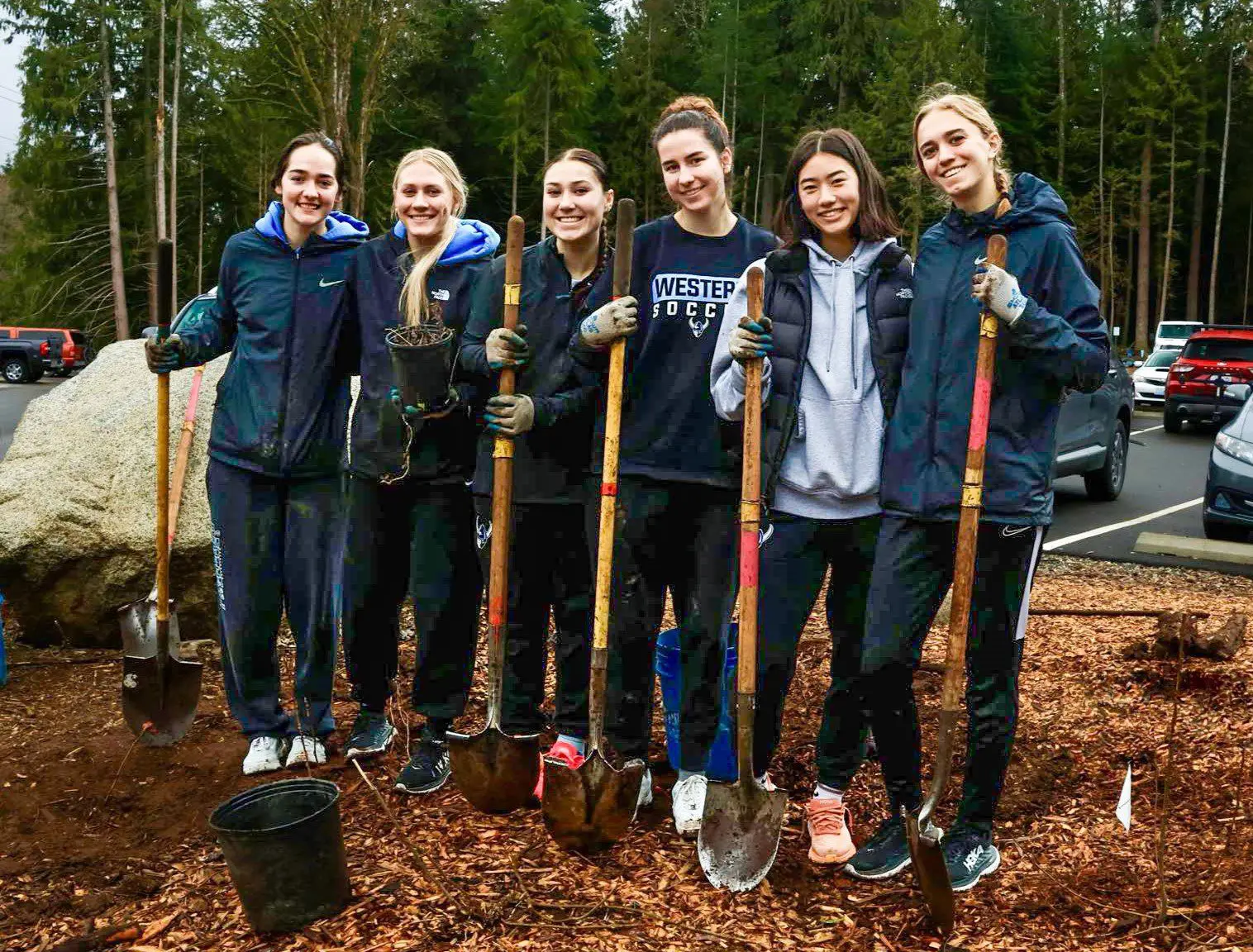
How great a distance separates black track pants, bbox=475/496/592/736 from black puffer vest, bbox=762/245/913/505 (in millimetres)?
803

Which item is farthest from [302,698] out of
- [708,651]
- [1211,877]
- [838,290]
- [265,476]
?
[1211,877]

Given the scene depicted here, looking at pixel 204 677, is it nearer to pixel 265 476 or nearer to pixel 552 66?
pixel 265 476

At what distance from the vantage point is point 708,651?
3523mm

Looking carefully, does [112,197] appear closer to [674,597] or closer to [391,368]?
[391,368]

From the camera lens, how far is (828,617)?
3.39 meters

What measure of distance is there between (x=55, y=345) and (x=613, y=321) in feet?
104

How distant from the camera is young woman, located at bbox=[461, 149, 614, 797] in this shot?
3.62 m

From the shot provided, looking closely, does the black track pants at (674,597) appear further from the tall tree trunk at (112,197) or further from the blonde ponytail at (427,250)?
the tall tree trunk at (112,197)

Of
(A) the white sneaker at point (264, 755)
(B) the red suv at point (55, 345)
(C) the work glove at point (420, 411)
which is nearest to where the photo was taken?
(C) the work glove at point (420, 411)

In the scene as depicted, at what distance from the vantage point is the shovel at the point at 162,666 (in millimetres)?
4262

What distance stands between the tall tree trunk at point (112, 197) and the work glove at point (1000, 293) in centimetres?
3316

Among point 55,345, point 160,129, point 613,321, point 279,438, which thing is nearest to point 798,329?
point 613,321

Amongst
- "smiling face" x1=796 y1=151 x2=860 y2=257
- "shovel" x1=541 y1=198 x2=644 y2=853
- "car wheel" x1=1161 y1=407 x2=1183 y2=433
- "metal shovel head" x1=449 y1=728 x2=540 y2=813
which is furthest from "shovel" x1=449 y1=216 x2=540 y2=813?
"car wheel" x1=1161 y1=407 x2=1183 y2=433

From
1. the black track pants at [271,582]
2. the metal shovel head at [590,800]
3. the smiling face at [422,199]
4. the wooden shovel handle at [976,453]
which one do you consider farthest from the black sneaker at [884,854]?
the smiling face at [422,199]
